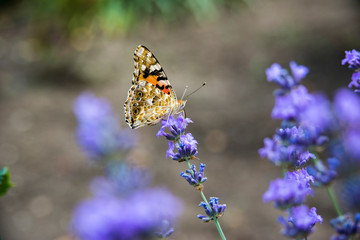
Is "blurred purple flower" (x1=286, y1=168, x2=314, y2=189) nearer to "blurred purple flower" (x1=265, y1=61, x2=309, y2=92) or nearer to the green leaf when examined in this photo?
"blurred purple flower" (x1=265, y1=61, x2=309, y2=92)

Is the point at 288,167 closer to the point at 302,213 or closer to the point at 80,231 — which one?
the point at 302,213

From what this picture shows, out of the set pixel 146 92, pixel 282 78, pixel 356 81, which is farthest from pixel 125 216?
pixel 146 92

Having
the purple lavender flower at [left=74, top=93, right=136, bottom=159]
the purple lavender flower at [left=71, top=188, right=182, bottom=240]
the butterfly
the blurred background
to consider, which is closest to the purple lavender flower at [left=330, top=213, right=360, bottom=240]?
the purple lavender flower at [left=71, top=188, right=182, bottom=240]

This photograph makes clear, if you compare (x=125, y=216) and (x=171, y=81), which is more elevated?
(x=171, y=81)

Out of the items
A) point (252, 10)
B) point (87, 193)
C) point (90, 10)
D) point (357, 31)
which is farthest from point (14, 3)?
point (357, 31)

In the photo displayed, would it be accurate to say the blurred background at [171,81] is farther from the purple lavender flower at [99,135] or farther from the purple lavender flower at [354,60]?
the purple lavender flower at [354,60]

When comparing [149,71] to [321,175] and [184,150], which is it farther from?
[321,175]
